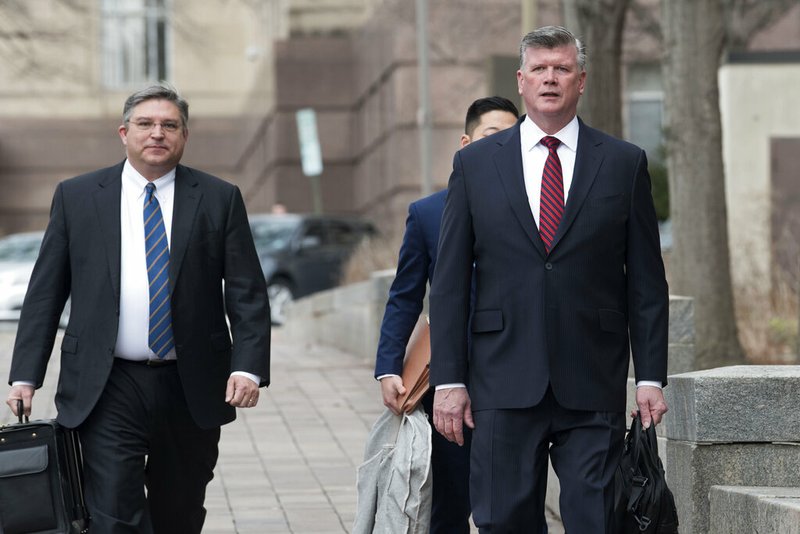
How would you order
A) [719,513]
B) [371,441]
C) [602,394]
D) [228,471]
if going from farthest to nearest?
[228,471], [719,513], [371,441], [602,394]

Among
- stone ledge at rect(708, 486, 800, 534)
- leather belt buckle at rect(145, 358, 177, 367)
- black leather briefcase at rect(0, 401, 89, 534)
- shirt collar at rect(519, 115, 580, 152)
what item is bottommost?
stone ledge at rect(708, 486, 800, 534)

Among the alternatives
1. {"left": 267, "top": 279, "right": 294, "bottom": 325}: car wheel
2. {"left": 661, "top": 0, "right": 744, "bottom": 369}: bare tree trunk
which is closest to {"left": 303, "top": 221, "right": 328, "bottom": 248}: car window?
{"left": 267, "top": 279, "right": 294, "bottom": 325}: car wheel

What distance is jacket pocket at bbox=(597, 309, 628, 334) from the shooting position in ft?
16.4

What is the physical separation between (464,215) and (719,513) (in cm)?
168

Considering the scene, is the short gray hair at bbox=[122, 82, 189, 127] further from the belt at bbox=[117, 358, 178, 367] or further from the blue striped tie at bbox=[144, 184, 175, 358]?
the belt at bbox=[117, 358, 178, 367]

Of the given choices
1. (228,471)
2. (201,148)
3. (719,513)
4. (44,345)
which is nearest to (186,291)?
(44,345)

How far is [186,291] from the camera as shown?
5.73 metres

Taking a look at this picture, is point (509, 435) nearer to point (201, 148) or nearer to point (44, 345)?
point (44, 345)

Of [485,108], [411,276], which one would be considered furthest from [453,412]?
[485,108]

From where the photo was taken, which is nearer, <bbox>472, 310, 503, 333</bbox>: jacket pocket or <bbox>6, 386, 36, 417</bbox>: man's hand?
<bbox>472, 310, 503, 333</bbox>: jacket pocket

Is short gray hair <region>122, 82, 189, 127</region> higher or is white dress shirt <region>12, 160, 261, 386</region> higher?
short gray hair <region>122, 82, 189, 127</region>

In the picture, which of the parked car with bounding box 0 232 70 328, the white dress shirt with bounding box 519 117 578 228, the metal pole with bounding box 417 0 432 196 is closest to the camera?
the white dress shirt with bounding box 519 117 578 228

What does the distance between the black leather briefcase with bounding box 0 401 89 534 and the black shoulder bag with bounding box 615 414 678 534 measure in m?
1.81

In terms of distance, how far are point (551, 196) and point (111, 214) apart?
62.9 inches
